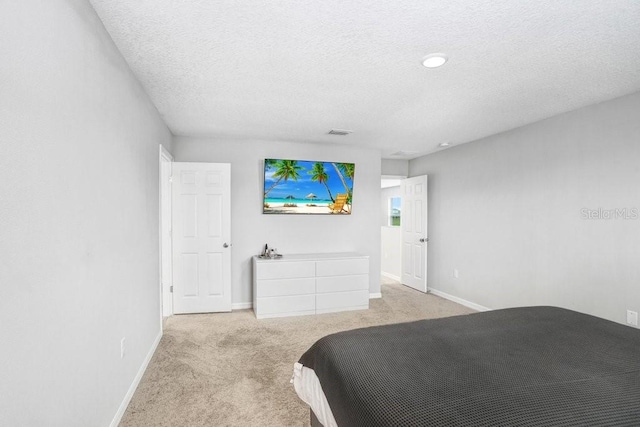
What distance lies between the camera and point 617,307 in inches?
116

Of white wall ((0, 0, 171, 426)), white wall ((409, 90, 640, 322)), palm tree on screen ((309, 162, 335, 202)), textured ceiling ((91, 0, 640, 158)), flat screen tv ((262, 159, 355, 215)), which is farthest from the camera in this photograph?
palm tree on screen ((309, 162, 335, 202))

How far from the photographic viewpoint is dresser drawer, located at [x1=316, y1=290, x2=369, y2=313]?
4.43 metres

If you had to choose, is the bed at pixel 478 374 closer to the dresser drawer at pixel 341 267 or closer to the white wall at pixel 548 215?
the white wall at pixel 548 215

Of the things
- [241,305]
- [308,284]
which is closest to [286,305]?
[308,284]

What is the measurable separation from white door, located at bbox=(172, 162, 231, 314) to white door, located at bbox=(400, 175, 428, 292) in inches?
123

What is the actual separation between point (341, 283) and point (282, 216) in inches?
50.4

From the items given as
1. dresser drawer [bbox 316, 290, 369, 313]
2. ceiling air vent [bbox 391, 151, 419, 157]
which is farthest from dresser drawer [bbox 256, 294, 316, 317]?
ceiling air vent [bbox 391, 151, 419, 157]

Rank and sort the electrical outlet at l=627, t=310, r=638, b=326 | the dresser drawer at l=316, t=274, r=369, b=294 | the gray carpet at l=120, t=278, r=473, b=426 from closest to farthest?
the gray carpet at l=120, t=278, r=473, b=426 < the electrical outlet at l=627, t=310, r=638, b=326 < the dresser drawer at l=316, t=274, r=369, b=294

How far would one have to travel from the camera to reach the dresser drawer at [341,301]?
4.43 meters

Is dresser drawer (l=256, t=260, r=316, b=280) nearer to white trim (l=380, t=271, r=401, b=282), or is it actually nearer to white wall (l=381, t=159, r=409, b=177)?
white wall (l=381, t=159, r=409, b=177)

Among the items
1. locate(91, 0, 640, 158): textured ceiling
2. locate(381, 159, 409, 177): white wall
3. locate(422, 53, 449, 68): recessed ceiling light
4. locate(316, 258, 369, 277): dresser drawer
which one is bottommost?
locate(316, 258, 369, 277): dresser drawer

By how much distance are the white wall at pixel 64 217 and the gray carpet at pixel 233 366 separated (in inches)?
12.6

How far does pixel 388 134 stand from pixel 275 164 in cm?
161

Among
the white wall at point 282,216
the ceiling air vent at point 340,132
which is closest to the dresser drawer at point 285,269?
the white wall at point 282,216
